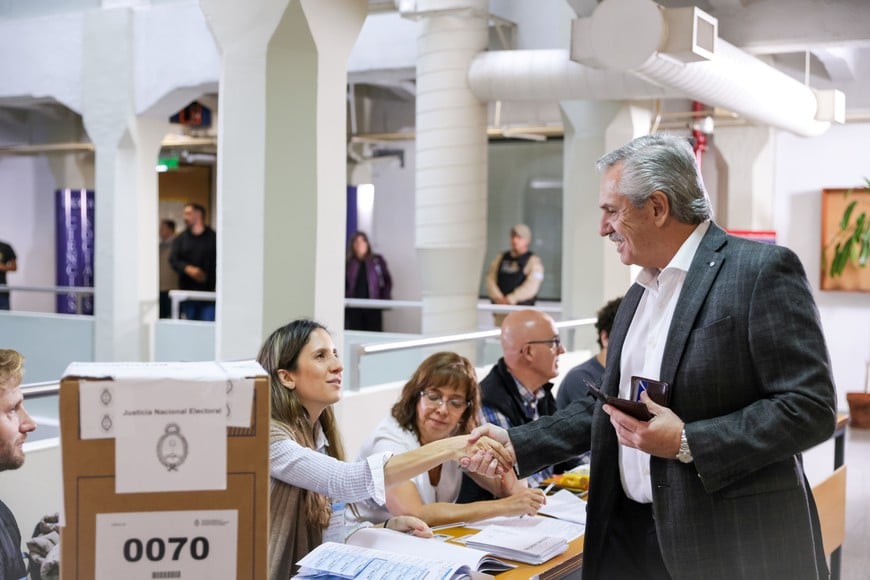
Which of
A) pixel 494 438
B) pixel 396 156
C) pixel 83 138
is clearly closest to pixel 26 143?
pixel 83 138

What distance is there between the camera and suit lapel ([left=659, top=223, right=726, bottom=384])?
206 centimetres

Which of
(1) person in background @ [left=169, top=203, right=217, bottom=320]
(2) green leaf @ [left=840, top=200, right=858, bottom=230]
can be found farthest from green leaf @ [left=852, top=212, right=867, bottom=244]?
(1) person in background @ [left=169, top=203, right=217, bottom=320]

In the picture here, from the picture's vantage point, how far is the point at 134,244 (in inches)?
393

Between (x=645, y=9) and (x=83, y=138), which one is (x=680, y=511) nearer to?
(x=645, y=9)

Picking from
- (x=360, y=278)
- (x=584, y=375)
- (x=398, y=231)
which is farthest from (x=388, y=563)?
(x=398, y=231)

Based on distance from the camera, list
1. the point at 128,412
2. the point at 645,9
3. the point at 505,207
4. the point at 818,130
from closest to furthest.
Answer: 1. the point at 128,412
2. the point at 645,9
3. the point at 818,130
4. the point at 505,207

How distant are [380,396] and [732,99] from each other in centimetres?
314

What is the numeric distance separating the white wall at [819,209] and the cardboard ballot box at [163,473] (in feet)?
33.7

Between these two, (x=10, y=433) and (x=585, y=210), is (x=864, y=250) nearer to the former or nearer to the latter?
(x=585, y=210)

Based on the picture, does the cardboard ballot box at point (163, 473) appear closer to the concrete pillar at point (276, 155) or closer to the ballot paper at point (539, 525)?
the ballot paper at point (539, 525)

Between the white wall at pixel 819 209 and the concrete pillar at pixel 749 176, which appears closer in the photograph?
the white wall at pixel 819 209

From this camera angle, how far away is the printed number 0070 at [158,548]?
1506 millimetres

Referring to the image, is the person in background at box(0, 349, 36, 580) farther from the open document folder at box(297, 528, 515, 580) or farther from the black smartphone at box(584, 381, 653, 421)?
the black smartphone at box(584, 381, 653, 421)

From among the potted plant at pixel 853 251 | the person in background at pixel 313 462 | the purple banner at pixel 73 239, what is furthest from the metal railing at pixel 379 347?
the purple banner at pixel 73 239
